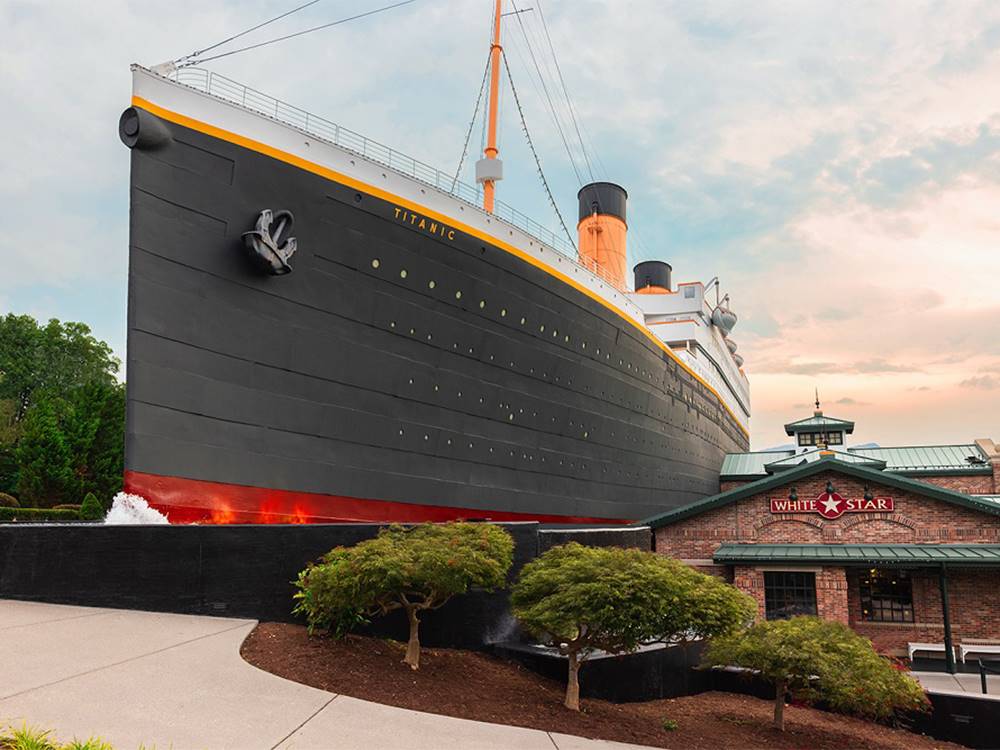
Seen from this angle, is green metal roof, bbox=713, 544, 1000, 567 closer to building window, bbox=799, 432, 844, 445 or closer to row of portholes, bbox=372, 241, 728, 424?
row of portholes, bbox=372, 241, 728, 424

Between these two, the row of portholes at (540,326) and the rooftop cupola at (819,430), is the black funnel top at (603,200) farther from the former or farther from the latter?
the rooftop cupola at (819,430)

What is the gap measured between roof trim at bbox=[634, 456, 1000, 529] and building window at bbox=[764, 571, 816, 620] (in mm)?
2123

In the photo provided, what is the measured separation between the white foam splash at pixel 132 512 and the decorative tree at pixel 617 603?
538 cm

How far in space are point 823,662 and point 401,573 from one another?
18.4ft

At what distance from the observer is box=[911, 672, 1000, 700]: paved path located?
11.6 metres

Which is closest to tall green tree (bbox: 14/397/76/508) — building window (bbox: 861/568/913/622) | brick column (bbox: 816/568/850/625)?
brick column (bbox: 816/568/850/625)

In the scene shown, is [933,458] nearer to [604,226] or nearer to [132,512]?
[604,226]

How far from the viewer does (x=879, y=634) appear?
15.3 metres

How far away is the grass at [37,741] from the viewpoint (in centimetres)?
491

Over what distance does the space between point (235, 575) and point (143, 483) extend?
6.97 ft

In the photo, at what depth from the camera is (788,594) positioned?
15.8m

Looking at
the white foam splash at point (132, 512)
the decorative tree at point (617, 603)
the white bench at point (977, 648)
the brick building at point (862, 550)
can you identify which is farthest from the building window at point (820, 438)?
the white foam splash at point (132, 512)

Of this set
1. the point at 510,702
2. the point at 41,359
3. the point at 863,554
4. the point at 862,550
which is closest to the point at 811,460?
the point at 862,550

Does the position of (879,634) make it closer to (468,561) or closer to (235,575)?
(468,561)
